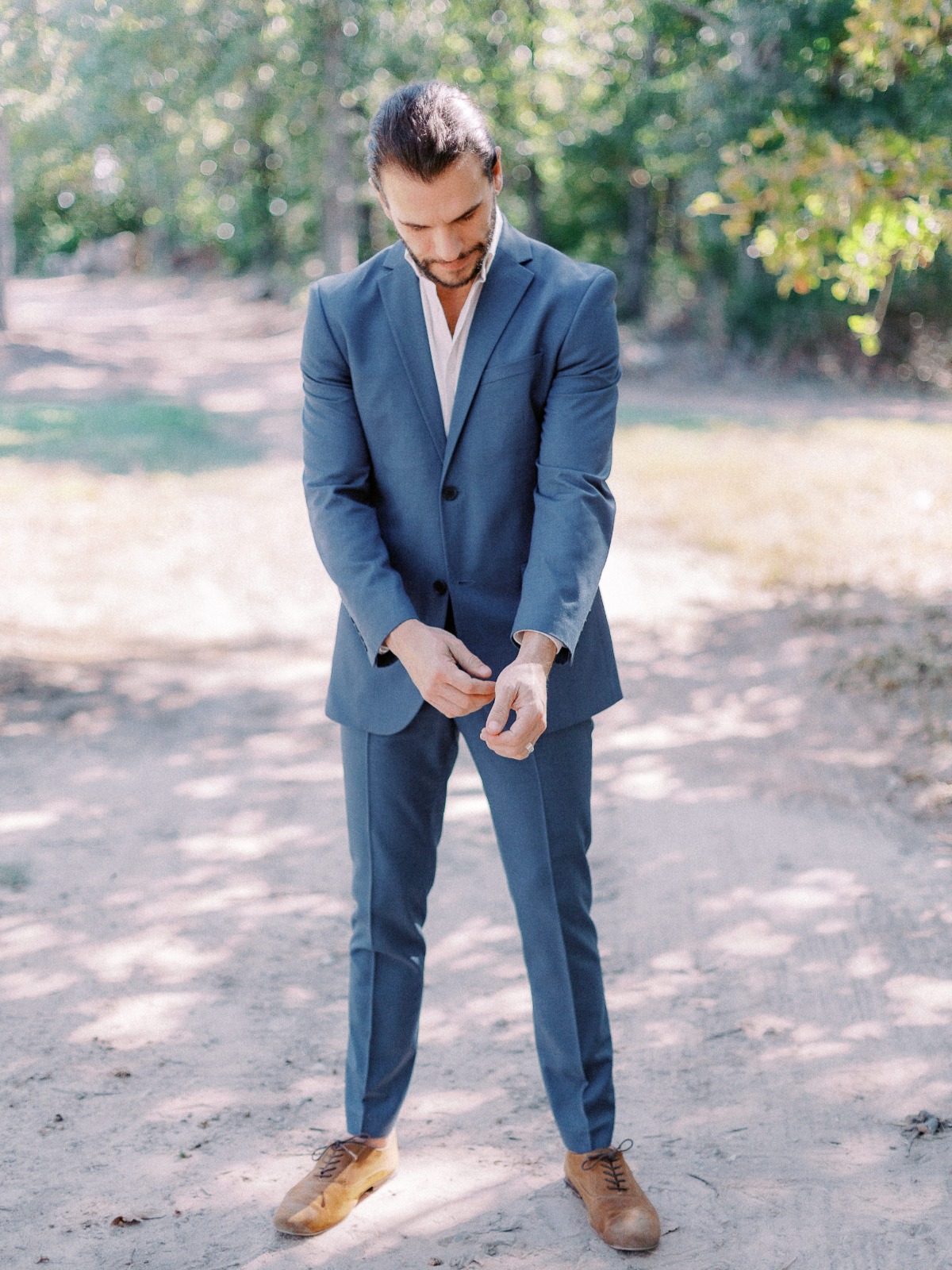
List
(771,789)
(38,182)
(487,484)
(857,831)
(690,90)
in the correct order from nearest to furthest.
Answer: (487,484) → (857,831) → (771,789) → (690,90) → (38,182)

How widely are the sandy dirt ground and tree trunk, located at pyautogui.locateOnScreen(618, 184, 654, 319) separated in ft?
45.1

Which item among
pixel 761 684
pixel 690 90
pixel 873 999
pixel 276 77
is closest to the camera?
pixel 873 999

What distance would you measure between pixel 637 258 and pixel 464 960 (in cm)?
1859

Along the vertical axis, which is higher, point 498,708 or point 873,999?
point 498,708

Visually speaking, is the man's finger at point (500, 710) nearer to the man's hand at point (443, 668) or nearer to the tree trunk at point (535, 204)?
the man's hand at point (443, 668)

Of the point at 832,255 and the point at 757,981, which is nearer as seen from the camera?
the point at 757,981

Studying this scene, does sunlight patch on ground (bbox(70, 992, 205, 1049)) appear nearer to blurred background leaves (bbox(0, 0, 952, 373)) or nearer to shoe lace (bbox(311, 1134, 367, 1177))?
shoe lace (bbox(311, 1134, 367, 1177))

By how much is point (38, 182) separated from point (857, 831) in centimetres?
4534

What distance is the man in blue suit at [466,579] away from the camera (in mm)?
2318

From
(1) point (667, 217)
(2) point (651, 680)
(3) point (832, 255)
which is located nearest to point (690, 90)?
(3) point (832, 255)

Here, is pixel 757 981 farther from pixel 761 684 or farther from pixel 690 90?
pixel 690 90

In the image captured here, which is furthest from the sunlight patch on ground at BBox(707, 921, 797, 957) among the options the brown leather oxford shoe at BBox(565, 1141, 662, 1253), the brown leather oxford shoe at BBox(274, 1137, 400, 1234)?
the brown leather oxford shoe at BBox(274, 1137, 400, 1234)

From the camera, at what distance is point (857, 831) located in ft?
15.7

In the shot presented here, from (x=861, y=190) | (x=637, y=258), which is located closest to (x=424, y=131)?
(x=861, y=190)
